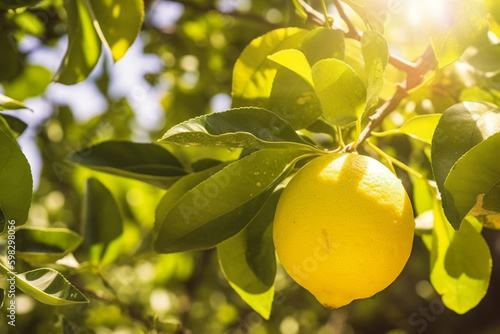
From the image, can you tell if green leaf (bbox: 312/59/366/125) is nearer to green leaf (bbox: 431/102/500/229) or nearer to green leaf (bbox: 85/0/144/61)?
green leaf (bbox: 431/102/500/229)

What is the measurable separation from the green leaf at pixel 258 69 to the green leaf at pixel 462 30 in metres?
0.27

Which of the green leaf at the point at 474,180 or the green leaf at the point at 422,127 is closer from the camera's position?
the green leaf at the point at 474,180

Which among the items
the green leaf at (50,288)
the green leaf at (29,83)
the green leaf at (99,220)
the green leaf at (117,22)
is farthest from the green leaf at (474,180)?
the green leaf at (29,83)

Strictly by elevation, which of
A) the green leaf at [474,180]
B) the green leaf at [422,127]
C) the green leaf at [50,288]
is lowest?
the green leaf at [50,288]

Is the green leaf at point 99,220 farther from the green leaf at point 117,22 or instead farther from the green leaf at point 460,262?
the green leaf at point 460,262

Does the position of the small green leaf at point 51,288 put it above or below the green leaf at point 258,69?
below

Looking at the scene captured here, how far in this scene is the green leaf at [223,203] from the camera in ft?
2.78

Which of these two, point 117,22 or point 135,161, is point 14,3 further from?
point 135,161

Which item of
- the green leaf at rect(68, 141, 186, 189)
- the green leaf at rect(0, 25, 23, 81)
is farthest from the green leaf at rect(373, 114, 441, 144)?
the green leaf at rect(0, 25, 23, 81)

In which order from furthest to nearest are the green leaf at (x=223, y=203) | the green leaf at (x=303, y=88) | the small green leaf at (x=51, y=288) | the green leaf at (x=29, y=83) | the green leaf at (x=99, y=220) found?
the green leaf at (x=29, y=83) < the green leaf at (x=99, y=220) < the green leaf at (x=303, y=88) < the green leaf at (x=223, y=203) < the small green leaf at (x=51, y=288)

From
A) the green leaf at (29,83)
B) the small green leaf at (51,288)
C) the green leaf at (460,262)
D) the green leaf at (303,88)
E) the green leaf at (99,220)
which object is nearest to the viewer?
the small green leaf at (51,288)

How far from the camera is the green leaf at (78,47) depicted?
1112 mm

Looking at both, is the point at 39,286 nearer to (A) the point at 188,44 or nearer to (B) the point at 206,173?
(B) the point at 206,173

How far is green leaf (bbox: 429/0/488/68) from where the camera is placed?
0.87 m
